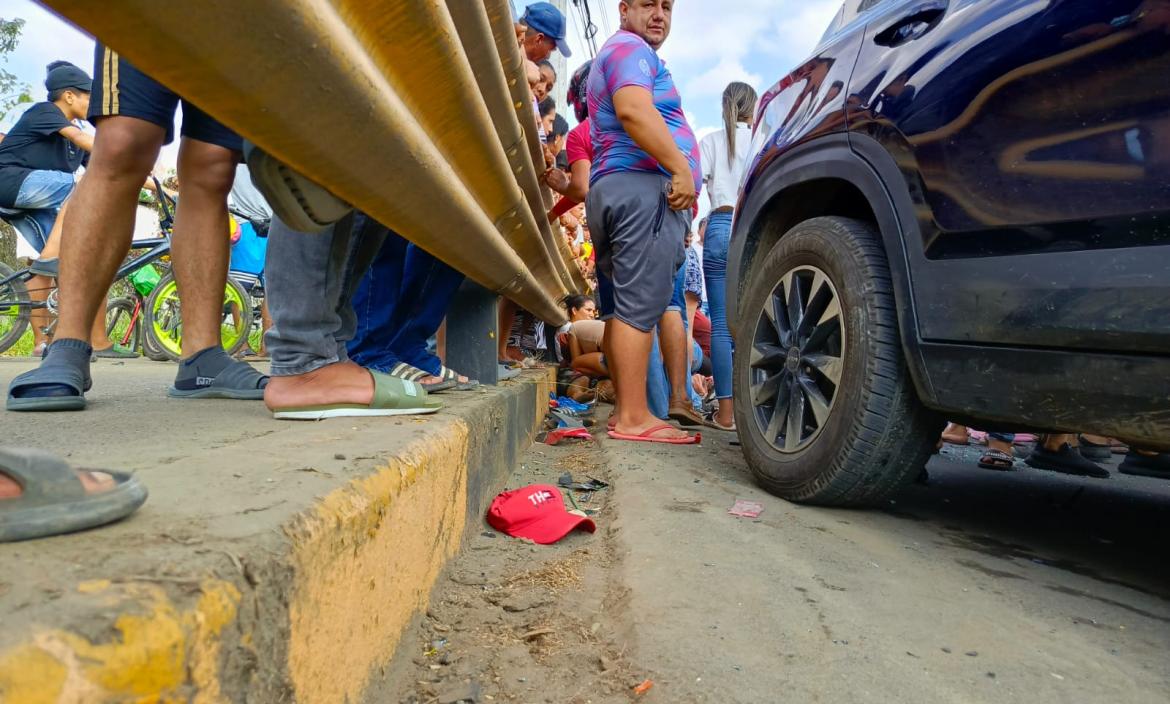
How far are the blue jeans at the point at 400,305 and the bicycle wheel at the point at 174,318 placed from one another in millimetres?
4133

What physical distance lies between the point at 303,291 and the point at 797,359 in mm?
1350

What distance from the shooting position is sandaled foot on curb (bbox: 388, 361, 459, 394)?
2.40 m

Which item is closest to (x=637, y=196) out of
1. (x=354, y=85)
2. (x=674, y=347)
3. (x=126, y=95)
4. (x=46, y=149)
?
(x=674, y=347)

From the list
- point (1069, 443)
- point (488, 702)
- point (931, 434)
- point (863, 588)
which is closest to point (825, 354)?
point (931, 434)

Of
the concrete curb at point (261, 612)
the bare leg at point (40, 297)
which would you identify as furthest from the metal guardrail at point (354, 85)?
the bare leg at point (40, 297)

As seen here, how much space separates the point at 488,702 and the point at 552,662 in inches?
6.0

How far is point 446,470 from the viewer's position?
1.53 m

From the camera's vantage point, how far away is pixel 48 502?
69 centimetres

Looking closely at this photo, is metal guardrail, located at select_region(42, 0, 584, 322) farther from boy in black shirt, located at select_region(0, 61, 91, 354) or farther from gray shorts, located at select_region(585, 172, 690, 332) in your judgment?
boy in black shirt, located at select_region(0, 61, 91, 354)

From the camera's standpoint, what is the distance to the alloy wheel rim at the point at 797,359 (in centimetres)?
222

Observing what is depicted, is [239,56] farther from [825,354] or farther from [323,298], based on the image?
[825,354]

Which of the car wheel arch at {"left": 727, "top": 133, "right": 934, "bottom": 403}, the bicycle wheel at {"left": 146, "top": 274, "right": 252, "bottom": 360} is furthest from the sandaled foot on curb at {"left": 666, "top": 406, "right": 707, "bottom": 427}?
the bicycle wheel at {"left": 146, "top": 274, "right": 252, "bottom": 360}

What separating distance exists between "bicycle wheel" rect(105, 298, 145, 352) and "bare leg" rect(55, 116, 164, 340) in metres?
5.09

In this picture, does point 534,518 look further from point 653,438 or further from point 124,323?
point 124,323
